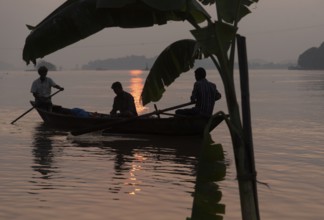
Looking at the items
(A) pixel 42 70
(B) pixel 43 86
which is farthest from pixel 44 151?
(B) pixel 43 86

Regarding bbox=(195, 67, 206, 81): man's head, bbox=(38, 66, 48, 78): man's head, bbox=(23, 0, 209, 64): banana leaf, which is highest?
bbox=(23, 0, 209, 64): banana leaf

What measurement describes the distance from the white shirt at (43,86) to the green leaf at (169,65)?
38.3ft

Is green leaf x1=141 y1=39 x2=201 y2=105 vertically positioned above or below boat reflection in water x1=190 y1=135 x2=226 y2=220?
above

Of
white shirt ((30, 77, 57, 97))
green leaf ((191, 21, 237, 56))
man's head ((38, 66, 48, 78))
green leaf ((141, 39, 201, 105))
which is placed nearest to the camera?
green leaf ((191, 21, 237, 56))

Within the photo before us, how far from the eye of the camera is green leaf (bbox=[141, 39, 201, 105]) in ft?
22.6

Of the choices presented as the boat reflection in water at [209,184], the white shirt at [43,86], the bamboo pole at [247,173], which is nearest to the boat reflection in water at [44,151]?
the white shirt at [43,86]

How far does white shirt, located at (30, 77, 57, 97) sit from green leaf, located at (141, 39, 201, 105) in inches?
460

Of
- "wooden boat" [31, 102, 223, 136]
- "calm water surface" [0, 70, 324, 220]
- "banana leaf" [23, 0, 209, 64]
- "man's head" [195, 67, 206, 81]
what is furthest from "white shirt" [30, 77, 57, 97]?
"banana leaf" [23, 0, 209, 64]

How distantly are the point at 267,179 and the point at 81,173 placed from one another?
12.4ft

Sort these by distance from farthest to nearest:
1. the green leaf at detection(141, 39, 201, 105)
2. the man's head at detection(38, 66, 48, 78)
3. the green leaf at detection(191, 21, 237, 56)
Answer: the man's head at detection(38, 66, 48, 78) → the green leaf at detection(141, 39, 201, 105) → the green leaf at detection(191, 21, 237, 56)

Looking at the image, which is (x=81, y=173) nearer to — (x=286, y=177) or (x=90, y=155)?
(x=90, y=155)

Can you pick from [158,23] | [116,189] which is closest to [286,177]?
[116,189]

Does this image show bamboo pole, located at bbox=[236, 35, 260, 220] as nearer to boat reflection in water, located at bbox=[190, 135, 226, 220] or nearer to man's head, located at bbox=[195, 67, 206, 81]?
boat reflection in water, located at bbox=[190, 135, 226, 220]

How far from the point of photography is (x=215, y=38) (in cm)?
494
